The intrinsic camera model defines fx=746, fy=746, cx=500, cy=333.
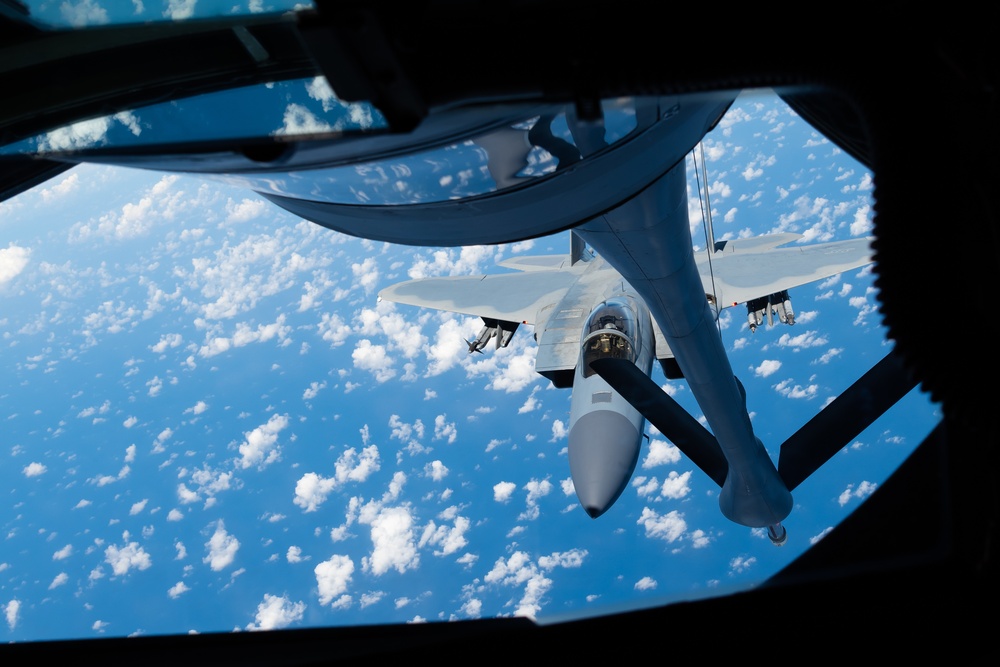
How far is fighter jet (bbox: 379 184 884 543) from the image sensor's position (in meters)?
5.57

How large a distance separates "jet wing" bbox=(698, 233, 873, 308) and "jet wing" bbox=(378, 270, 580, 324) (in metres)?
3.44

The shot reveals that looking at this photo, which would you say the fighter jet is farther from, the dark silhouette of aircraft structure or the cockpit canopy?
the dark silhouette of aircraft structure

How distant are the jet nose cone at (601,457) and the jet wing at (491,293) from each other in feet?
14.6

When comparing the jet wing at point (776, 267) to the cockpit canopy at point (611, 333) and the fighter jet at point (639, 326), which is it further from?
the cockpit canopy at point (611, 333)

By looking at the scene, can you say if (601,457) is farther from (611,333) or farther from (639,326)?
(639,326)

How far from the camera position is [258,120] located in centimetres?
205

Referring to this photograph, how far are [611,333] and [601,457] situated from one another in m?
2.04

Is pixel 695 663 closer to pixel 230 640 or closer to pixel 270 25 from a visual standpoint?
pixel 230 640

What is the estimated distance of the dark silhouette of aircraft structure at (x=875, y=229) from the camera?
1.18m

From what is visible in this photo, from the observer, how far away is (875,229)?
1289 millimetres

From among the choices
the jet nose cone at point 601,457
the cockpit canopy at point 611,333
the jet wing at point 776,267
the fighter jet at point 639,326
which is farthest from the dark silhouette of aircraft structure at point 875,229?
the jet wing at point 776,267

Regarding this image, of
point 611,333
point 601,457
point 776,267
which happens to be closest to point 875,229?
point 611,333

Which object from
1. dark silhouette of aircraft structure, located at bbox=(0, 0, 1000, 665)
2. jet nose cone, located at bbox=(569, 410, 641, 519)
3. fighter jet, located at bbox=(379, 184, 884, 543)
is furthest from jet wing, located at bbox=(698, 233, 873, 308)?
dark silhouette of aircraft structure, located at bbox=(0, 0, 1000, 665)

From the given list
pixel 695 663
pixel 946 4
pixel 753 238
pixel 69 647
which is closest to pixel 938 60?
pixel 946 4
